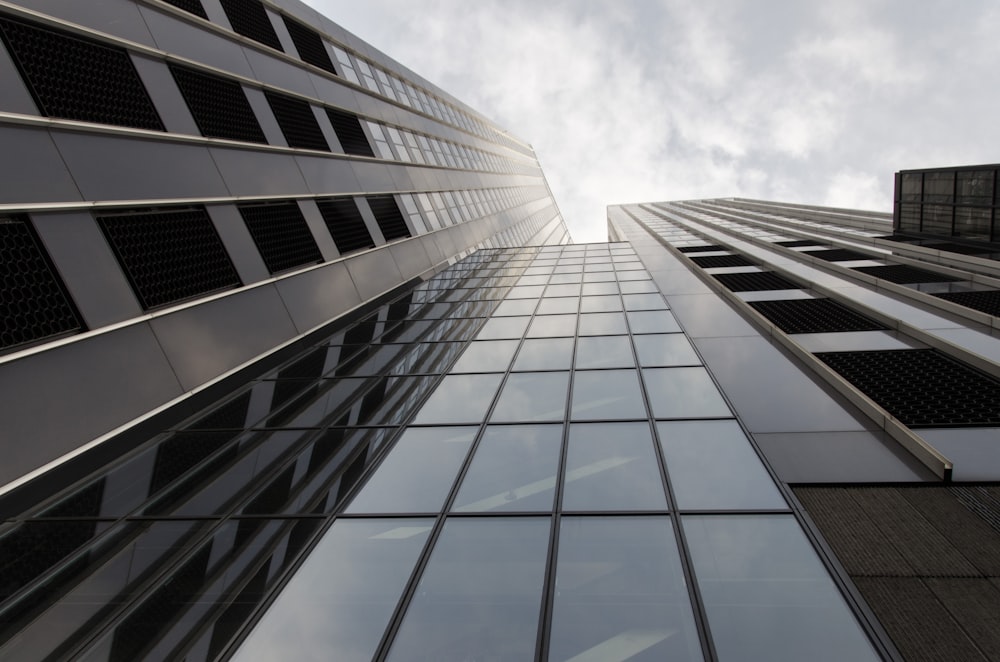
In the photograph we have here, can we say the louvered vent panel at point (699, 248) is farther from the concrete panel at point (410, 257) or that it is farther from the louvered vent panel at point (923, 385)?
the louvered vent panel at point (923, 385)

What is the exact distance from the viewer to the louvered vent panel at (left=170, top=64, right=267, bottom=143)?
1292 cm

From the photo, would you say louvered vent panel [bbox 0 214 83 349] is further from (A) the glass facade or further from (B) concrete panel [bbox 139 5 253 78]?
(B) concrete panel [bbox 139 5 253 78]

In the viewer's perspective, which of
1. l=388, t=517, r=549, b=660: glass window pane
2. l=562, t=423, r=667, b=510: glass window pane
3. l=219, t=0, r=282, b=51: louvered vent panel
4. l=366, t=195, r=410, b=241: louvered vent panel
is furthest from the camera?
l=366, t=195, r=410, b=241: louvered vent panel

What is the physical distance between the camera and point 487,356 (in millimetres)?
12953

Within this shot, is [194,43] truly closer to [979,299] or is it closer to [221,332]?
[221,332]

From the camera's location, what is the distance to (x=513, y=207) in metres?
54.3

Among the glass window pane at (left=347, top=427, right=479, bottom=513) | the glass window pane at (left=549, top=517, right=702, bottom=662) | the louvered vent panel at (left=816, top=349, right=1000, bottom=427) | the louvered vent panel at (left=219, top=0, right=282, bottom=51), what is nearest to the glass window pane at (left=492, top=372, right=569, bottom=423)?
the glass window pane at (left=347, top=427, right=479, bottom=513)

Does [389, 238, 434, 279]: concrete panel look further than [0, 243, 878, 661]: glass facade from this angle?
Yes

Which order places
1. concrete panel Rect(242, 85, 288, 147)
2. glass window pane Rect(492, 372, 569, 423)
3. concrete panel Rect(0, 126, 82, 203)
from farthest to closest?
concrete panel Rect(242, 85, 288, 147), glass window pane Rect(492, 372, 569, 423), concrete panel Rect(0, 126, 82, 203)

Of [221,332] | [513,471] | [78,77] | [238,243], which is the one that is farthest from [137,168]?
[513,471]

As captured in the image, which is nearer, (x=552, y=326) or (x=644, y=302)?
(x=552, y=326)

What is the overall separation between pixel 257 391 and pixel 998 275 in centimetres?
2366

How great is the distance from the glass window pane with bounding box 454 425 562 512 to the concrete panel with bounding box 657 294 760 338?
269 inches

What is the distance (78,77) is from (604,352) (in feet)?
40.5
